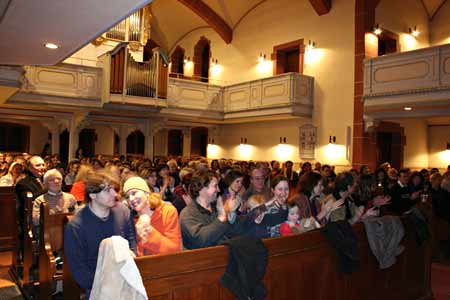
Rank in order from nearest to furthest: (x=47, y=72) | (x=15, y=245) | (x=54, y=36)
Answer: (x=54, y=36) → (x=15, y=245) → (x=47, y=72)

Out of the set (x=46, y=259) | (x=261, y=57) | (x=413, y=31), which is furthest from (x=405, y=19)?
(x=46, y=259)

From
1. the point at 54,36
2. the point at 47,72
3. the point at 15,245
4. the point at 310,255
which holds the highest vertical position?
the point at 47,72

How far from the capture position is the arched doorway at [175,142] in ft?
63.1

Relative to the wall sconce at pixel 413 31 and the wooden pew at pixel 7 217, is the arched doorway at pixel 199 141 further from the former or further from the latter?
the wooden pew at pixel 7 217

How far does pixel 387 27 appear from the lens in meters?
12.0

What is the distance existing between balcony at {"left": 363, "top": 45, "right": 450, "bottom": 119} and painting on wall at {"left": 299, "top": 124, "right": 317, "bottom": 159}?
200 centimetres

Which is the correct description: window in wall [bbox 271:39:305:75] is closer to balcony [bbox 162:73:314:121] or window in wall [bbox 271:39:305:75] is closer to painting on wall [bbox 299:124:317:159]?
balcony [bbox 162:73:314:121]

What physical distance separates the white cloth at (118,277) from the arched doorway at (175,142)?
1700 cm

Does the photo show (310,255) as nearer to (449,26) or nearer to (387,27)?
(387,27)

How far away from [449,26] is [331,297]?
41.3 feet

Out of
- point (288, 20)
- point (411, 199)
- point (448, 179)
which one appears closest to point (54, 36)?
point (411, 199)

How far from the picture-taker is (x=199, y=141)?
18.3 metres

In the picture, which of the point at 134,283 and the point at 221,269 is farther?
the point at 221,269

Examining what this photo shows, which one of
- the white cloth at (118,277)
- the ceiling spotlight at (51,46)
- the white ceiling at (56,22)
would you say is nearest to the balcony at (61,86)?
the white ceiling at (56,22)
